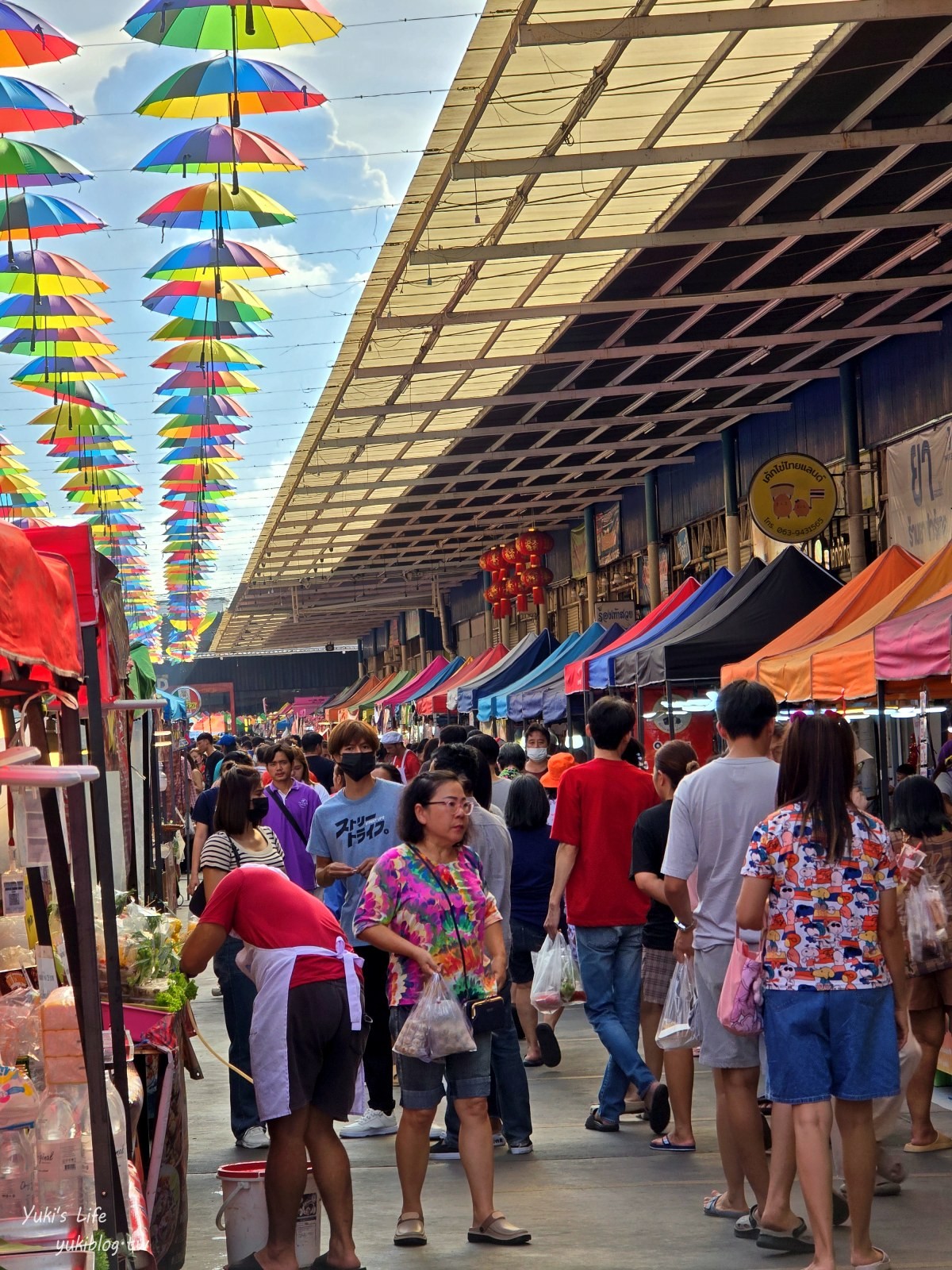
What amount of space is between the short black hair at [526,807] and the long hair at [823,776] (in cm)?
377

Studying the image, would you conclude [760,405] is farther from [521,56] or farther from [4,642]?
[4,642]

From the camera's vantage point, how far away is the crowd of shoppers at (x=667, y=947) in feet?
16.3

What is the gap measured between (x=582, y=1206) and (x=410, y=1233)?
2.61 ft

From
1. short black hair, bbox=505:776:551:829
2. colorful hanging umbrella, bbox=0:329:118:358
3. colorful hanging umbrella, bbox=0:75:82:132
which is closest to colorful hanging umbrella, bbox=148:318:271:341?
colorful hanging umbrella, bbox=0:329:118:358

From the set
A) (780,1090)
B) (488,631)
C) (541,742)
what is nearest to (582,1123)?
(780,1090)

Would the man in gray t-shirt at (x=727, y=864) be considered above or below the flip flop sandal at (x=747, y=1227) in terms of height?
above

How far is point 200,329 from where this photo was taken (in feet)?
51.5

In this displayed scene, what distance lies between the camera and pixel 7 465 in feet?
76.0

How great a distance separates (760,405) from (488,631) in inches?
784

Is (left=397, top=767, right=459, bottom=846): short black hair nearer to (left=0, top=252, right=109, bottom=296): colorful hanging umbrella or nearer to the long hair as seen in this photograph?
the long hair

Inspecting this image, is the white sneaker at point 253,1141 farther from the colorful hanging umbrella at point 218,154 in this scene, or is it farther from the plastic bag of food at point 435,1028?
the colorful hanging umbrella at point 218,154

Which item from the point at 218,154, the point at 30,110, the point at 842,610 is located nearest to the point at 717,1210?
the point at 842,610

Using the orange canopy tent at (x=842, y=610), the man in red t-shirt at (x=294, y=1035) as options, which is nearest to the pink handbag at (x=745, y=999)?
the man in red t-shirt at (x=294, y=1035)

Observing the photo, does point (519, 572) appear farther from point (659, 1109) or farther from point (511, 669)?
point (659, 1109)
